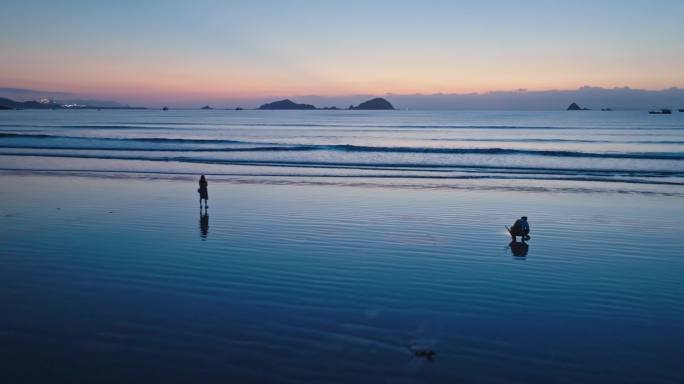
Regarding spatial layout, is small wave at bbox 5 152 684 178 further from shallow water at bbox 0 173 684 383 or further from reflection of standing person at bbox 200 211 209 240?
reflection of standing person at bbox 200 211 209 240

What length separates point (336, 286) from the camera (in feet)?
29.3

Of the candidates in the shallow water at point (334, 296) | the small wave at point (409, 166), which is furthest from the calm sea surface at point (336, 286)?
the small wave at point (409, 166)

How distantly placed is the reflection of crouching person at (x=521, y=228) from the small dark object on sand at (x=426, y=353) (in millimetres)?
6426

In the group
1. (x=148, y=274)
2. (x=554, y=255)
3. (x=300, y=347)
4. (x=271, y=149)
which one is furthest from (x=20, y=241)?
(x=271, y=149)

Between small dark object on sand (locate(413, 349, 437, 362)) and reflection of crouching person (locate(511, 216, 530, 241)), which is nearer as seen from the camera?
small dark object on sand (locate(413, 349, 437, 362))

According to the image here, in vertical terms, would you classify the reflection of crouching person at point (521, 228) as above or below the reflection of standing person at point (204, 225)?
above

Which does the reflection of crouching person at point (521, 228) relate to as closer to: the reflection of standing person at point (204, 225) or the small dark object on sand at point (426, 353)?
the small dark object on sand at point (426, 353)

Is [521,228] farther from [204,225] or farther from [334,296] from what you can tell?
[204,225]

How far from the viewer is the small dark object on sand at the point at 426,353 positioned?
632 centimetres

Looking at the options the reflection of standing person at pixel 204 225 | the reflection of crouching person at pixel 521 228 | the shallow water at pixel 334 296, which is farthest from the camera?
the reflection of standing person at pixel 204 225

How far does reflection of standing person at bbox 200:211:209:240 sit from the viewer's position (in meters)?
12.8

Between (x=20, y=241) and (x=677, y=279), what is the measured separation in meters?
13.6

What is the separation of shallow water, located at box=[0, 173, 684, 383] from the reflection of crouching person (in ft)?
1.34

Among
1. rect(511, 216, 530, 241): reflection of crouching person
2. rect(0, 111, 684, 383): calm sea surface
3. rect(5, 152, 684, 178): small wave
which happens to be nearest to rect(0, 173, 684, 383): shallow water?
rect(0, 111, 684, 383): calm sea surface
